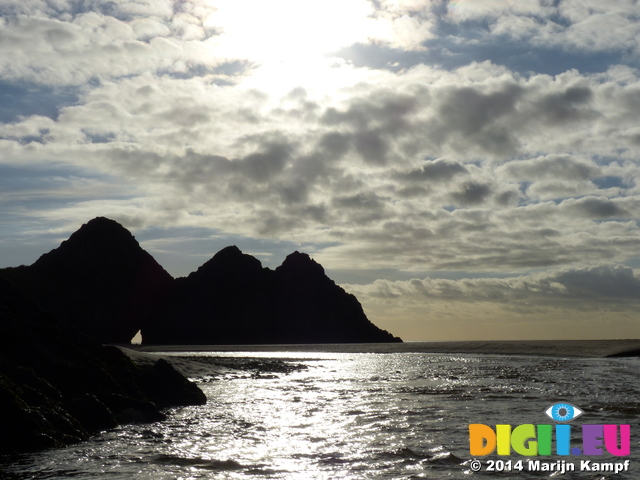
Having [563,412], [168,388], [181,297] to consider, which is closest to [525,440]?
[563,412]

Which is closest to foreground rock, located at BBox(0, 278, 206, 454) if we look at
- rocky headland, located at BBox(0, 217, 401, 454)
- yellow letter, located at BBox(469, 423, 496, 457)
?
yellow letter, located at BBox(469, 423, 496, 457)

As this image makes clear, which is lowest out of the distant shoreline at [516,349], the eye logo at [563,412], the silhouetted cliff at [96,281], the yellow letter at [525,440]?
the distant shoreline at [516,349]

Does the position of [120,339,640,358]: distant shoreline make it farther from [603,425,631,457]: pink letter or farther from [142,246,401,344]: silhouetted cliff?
[142,246,401,344]: silhouetted cliff

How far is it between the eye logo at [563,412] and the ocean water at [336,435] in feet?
1.05

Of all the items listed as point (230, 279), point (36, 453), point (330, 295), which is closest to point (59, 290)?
point (230, 279)

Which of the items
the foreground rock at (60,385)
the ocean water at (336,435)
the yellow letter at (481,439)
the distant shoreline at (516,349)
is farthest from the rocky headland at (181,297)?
the yellow letter at (481,439)

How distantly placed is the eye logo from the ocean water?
321 millimetres

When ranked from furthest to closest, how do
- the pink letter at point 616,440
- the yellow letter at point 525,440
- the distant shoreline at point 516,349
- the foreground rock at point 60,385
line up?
1. the distant shoreline at point 516,349
2. the foreground rock at point 60,385
3. the yellow letter at point 525,440
4. the pink letter at point 616,440

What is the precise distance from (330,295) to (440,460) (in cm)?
18442

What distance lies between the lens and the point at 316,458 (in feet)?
39.0

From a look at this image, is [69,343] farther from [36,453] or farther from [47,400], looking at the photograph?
[36,453]

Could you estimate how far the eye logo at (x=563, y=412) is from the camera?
657 inches

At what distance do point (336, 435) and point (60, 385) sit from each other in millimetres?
9974

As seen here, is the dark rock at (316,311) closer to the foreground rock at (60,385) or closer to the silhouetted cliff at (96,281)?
the silhouetted cliff at (96,281)
